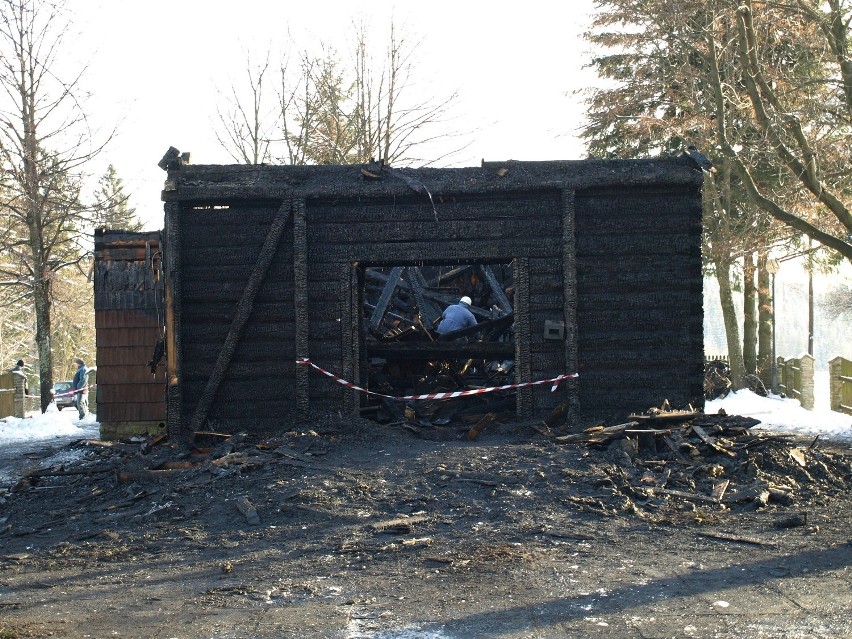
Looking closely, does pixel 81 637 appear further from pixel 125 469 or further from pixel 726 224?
pixel 726 224

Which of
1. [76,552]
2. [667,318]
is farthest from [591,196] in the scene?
[76,552]

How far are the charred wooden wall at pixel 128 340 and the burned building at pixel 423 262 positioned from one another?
11.8 ft

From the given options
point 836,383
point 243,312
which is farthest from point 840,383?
point 243,312

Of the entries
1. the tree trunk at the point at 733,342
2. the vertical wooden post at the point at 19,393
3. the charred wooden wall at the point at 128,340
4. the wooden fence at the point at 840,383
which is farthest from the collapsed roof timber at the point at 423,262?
the vertical wooden post at the point at 19,393

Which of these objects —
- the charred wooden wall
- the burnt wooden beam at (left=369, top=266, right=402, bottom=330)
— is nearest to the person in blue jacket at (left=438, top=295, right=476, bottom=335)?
the burnt wooden beam at (left=369, top=266, right=402, bottom=330)

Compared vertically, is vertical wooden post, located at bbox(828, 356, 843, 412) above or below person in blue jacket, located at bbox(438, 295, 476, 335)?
below

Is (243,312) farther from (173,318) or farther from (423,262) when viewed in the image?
(423,262)

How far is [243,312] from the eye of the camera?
484 inches

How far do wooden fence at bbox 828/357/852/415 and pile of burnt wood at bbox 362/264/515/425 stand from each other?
8460 mm

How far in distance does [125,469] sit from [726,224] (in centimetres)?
1914

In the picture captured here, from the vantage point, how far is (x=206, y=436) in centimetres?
1230

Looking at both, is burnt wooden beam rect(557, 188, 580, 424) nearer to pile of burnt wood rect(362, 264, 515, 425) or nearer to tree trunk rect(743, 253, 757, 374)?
pile of burnt wood rect(362, 264, 515, 425)

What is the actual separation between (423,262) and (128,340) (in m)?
6.68

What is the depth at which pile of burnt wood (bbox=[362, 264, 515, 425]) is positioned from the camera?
13.7 meters
